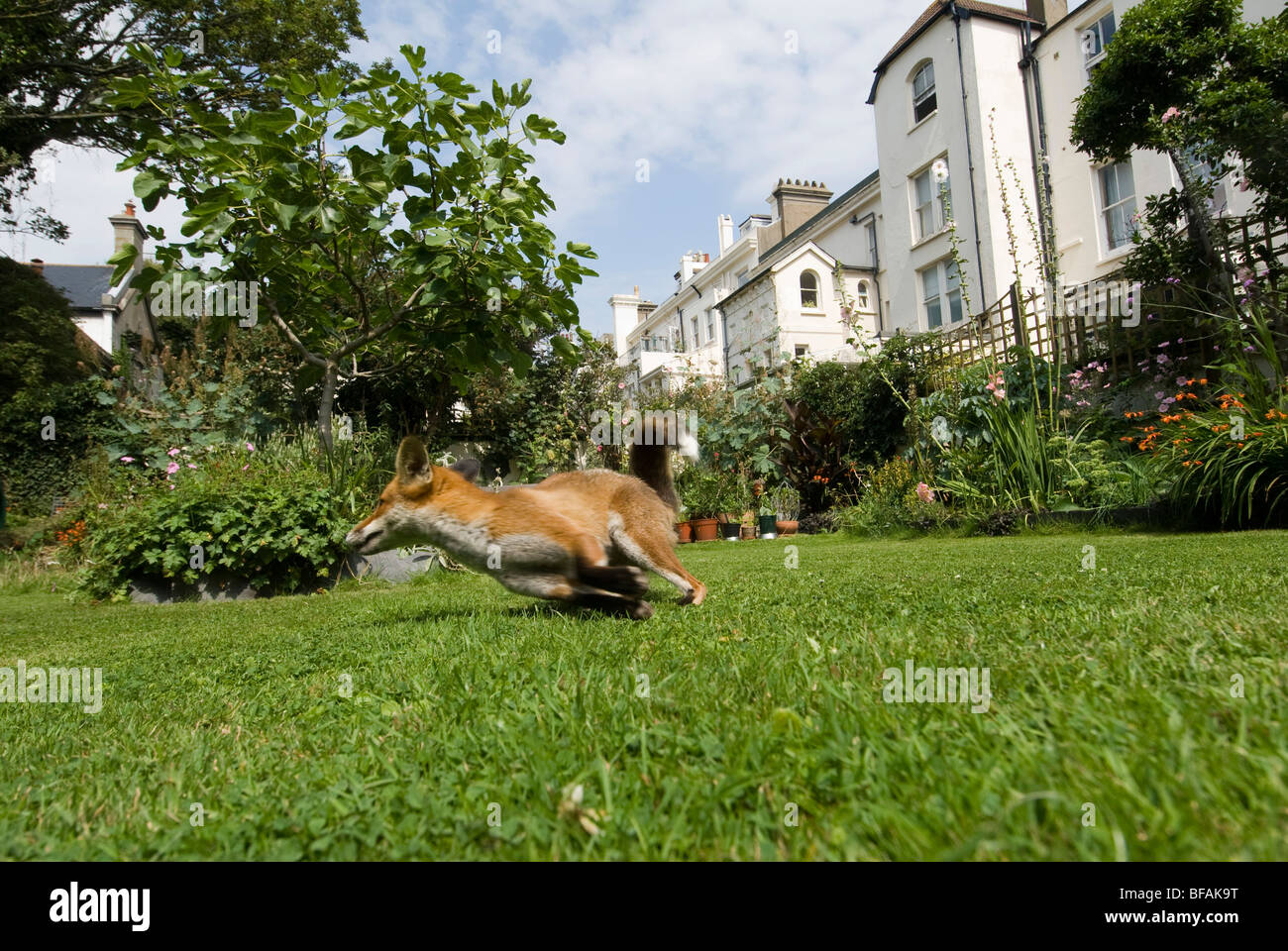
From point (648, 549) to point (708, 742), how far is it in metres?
2.21

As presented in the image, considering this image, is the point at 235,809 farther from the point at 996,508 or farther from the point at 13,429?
the point at 13,429

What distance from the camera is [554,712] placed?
1.93 m

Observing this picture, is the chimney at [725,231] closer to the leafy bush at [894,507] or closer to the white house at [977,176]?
the white house at [977,176]

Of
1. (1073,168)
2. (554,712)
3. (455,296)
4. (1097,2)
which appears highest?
(1097,2)

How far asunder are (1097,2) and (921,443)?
12.9 metres

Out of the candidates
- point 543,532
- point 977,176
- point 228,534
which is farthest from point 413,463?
point 977,176

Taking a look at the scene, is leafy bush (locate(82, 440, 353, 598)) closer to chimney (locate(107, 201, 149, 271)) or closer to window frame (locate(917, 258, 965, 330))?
window frame (locate(917, 258, 965, 330))

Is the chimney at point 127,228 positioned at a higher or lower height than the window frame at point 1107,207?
higher

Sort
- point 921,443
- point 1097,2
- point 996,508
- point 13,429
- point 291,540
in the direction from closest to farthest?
point 291,540 < point 996,508 < point 921,443 < point 1097,2 < point 13,429

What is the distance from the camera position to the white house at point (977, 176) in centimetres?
1633

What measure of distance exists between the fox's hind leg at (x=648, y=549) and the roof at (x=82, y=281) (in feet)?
111

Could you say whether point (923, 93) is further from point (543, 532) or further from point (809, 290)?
point (543, 532)

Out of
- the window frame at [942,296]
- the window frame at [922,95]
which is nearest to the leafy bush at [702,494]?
the window frame at [942,296]
